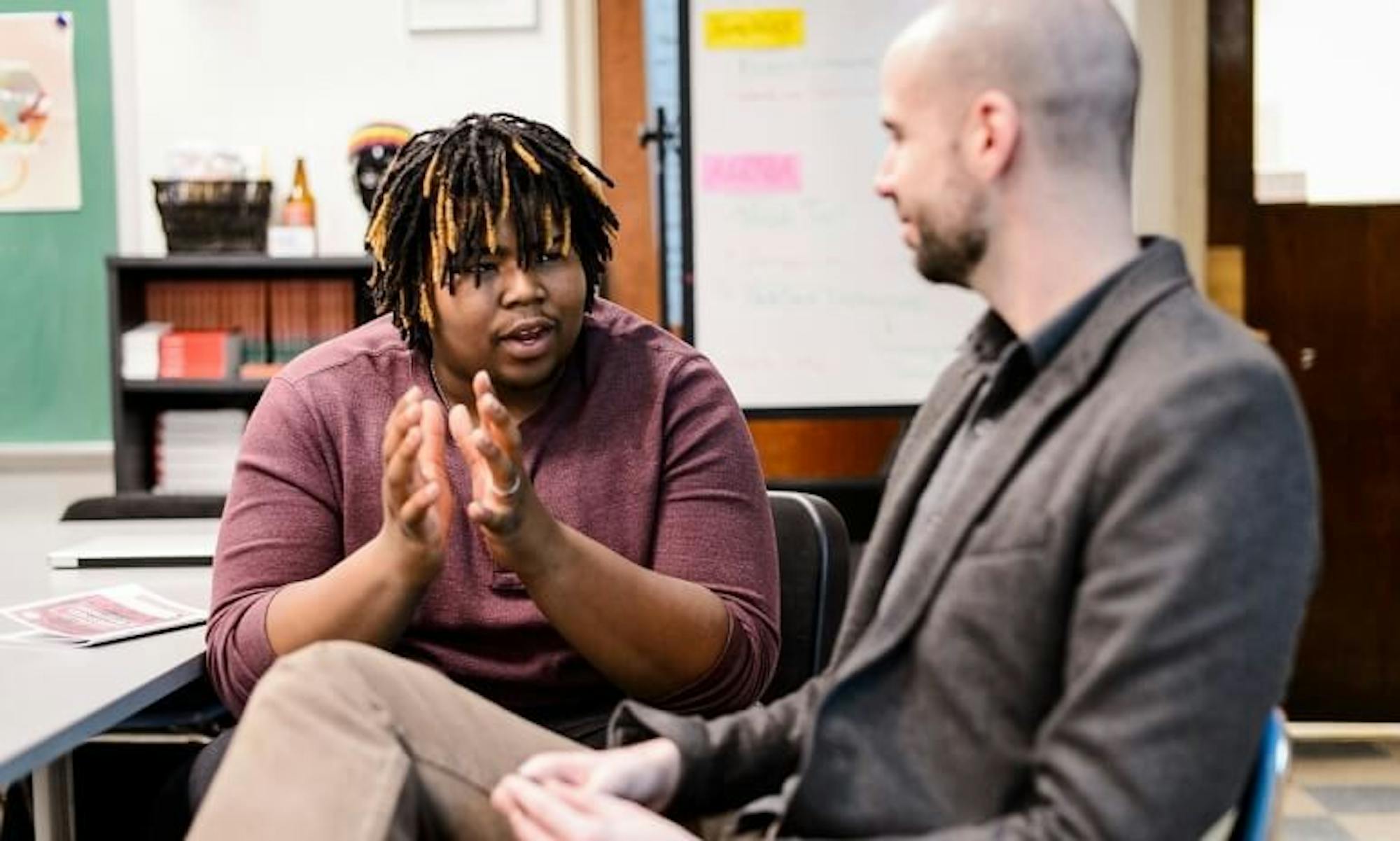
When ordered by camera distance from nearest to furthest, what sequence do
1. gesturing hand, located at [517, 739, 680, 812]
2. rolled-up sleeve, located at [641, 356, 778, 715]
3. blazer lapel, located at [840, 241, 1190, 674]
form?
blazer lapel, located at [840, 241, 1190, 674], gesturing hand, located at [517, 739, 680, 812], rolled-up sleeve, located at [641, 356, 778, 715]

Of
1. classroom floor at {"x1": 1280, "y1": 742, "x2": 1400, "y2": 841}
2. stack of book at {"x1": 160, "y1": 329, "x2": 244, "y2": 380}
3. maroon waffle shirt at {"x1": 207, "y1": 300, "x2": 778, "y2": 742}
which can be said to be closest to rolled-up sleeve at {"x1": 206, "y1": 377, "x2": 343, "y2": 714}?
maroon waffle shirt at {"x1": 207, "y1": 300, "x2": 778, "y2": 742}

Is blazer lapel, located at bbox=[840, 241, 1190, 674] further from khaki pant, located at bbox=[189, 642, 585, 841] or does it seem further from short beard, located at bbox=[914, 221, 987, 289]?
khaki pant, located at bbox=[189, 642, 585, 841]

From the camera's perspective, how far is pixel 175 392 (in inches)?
159

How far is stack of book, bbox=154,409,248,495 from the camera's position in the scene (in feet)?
13.1

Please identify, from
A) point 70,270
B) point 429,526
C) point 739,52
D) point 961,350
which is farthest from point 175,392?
point 961,350

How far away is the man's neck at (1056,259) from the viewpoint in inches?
42.6

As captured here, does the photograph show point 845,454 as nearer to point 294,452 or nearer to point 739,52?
point 739,52

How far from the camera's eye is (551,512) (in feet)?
5.31

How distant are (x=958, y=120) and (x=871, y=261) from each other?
8.33ft

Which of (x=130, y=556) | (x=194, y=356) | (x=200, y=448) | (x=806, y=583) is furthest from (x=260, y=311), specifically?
(x=806, y=583)

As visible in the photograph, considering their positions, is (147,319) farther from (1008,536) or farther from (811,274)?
(1008,536)

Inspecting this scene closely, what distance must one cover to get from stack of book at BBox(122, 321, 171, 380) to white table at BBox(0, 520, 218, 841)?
183cm

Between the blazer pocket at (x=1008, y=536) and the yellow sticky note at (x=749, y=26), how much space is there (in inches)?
105

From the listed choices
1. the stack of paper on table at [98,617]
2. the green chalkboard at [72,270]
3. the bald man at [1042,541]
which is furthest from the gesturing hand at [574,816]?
the green chalkboard at [72,270]
